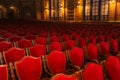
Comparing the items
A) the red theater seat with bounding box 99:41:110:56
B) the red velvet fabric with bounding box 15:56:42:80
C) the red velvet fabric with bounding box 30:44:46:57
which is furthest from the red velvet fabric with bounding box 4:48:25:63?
the red theater seat with bounding box 99:41:110:56

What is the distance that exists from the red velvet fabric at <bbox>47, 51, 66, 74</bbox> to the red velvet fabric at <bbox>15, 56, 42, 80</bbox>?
1.41 feet

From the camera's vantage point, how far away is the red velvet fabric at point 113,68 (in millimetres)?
3049

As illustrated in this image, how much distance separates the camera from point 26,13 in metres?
27.8

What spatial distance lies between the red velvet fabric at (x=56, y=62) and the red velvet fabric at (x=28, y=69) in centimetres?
43

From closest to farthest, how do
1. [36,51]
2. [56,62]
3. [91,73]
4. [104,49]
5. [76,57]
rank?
1. [91,73]
2. [56,62]
3. [76,57]
4. [36,51]
5. [104,49]

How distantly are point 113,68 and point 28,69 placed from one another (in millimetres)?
1443

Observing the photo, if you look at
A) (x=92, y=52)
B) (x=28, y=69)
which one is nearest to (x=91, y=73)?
(x=28, y=69)

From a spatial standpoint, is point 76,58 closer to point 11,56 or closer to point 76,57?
point 76,57

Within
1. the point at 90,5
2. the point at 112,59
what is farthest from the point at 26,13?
the point at 112,59

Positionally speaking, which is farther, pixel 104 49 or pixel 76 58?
pixel 104 49

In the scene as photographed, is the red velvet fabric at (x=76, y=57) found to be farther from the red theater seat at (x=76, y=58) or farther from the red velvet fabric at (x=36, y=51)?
the red velvet fabric at (x=36, y=51)

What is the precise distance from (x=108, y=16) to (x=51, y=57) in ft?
48.5

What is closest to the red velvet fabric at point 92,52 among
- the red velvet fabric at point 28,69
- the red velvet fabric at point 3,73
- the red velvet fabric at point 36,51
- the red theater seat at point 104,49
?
the red theater seat at point 104,49

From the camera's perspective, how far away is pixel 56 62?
3.51 metres
